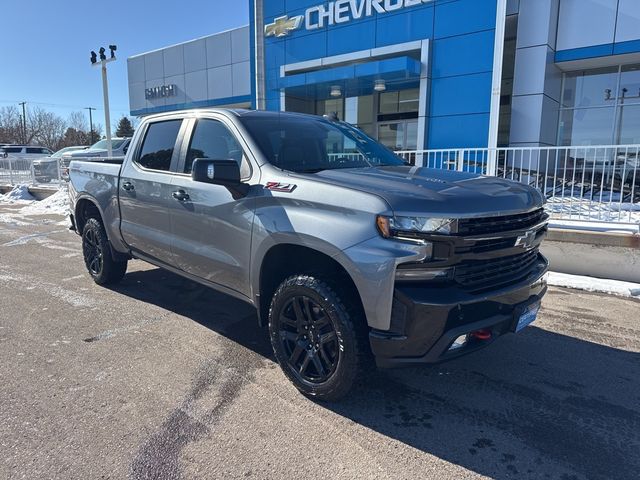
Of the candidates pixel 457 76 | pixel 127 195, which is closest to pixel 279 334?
pixel 127 195

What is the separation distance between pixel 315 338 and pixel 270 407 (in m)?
0.54

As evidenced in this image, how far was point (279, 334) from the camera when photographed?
3266 mm

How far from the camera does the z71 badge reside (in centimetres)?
309

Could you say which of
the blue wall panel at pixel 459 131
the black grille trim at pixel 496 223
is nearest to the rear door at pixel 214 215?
the black grille trim at pixel 496 223

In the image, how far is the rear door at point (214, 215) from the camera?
11.3 feet

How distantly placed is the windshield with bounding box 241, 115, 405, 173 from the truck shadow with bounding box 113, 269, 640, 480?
1.62 metres

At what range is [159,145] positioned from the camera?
4.52 metres

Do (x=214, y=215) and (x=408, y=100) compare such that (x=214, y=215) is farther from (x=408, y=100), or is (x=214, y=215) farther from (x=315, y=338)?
(x=408, y=100)

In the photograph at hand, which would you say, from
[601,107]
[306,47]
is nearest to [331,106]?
[306,47]

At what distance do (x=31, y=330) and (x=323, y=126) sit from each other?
10.9 feet

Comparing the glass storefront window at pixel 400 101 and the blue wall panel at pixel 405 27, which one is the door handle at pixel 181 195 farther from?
the glass storefront window at pixel 400 101

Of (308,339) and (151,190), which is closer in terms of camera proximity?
(308,339)

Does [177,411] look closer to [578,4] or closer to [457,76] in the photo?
[457,76]

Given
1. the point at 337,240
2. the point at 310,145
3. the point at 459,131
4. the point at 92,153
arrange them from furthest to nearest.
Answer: the point at 92,153 < the point at 459,131 < the point at 310,145 < the point at 337,240
